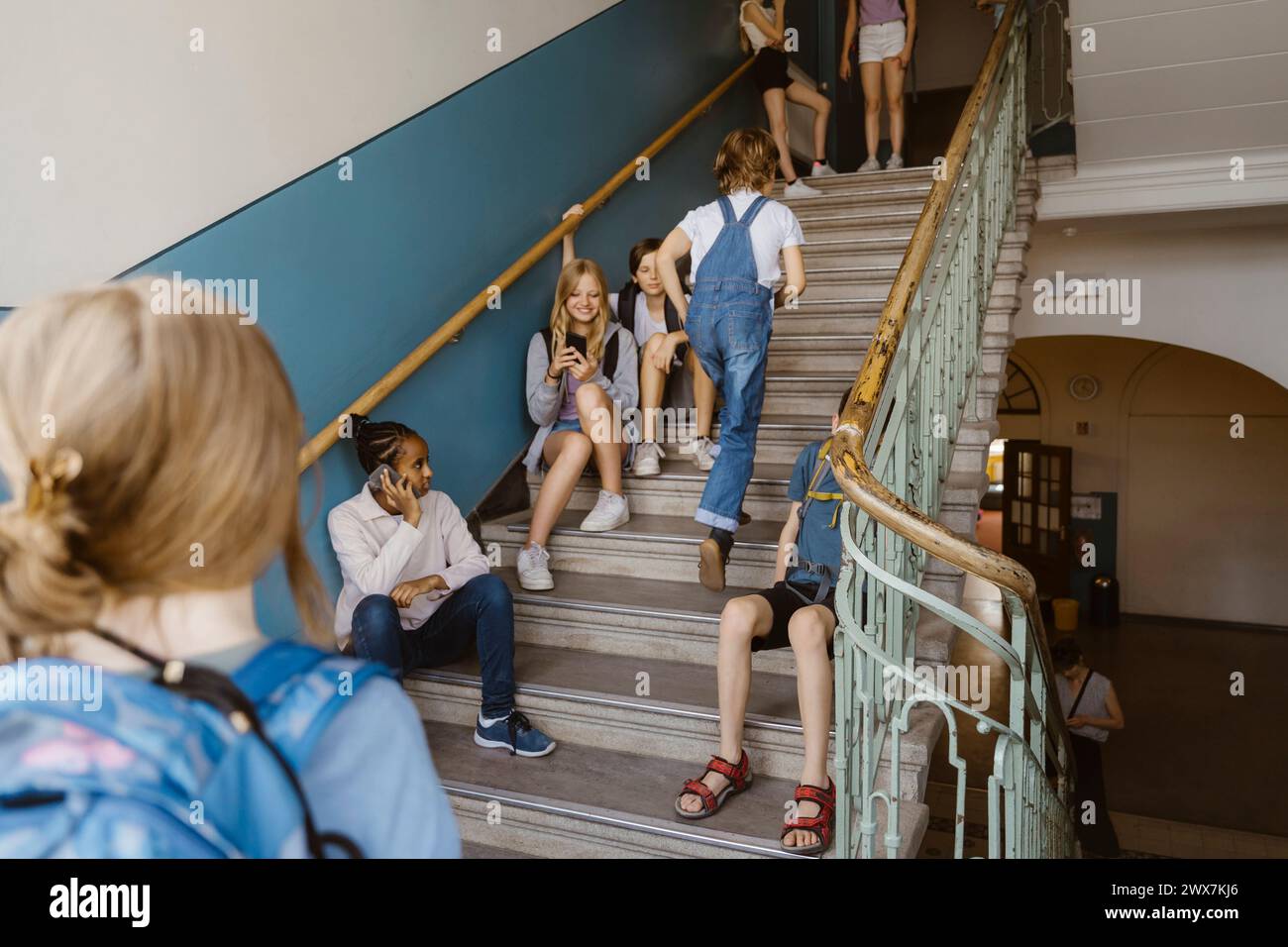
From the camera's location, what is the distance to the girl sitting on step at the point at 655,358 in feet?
12.2

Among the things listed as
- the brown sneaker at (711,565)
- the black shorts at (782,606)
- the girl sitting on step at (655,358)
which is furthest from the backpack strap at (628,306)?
the black shorts at (782,606)

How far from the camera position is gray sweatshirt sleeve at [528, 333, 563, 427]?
3.51 m

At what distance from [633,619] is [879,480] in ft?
4.05

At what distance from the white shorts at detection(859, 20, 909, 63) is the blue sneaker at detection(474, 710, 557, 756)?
14.2ft

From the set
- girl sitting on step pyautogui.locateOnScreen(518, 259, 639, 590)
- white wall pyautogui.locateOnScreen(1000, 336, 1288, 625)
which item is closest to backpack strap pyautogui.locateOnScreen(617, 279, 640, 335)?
girl sitting on step pyautogui.locateOnScreen(518, 259, 639, 590)

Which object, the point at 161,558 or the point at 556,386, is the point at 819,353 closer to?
the point at 556,386

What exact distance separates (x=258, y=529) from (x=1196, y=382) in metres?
10.8

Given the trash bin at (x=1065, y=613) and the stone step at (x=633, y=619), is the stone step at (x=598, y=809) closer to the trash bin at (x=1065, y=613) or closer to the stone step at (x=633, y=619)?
the stone step at (x=633, y=619)

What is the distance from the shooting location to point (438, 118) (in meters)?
3.28

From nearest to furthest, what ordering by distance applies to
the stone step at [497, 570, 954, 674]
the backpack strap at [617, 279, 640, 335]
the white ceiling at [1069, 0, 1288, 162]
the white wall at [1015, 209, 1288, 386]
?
the stone step at [497, 570, 954, 674]
the white ceiling at [1069, 0, 1288, 162]
the backpack strap at [617, 279, 640, 335]
the white wall at [1015, 209, 1288, 386]

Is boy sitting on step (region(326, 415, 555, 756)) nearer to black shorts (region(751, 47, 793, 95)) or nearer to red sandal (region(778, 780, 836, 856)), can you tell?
red sandal (region(778, 780, 836, 856))

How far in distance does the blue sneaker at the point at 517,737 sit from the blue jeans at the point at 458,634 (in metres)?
0.03

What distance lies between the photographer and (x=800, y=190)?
207 inches
